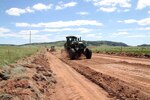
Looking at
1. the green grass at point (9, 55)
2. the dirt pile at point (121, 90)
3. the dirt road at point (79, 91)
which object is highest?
the green grass at point (9, 55)

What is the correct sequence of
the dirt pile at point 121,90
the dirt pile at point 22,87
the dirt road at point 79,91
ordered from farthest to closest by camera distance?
the dirt road at point 79,91 < the dirt pile at point 121,90 < the dirt pile at point 22,87

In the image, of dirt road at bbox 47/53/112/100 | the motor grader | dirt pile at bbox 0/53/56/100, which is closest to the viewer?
dirt pile at bbox 0/53/56/100

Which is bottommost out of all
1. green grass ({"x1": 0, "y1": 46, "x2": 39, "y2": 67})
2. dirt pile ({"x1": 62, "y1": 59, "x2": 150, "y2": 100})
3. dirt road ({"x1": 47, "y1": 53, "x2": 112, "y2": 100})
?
dirt road ({"x1": 47, "y1": 53, "x2": 112, "y2": 100})

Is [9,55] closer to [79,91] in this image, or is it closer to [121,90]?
[79,91]

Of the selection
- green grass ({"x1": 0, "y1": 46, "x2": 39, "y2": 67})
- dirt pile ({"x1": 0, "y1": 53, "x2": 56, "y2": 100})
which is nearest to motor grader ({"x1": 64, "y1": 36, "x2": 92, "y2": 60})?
green grass ({"x1": 0, "y1": 46, "x2": 39, "y2": 67})

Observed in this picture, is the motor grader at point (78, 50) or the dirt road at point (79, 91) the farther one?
the motor grader at point (78, 50)

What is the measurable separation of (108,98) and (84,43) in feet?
87.1

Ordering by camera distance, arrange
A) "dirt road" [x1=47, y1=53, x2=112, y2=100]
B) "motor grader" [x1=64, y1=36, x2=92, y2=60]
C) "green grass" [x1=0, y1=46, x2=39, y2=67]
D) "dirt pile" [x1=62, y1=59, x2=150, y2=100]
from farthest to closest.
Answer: "motor grader" [x1=64, y1=36, x2=92, y2=60]
"green grass" [x1=0, y1=46, x2=39, y2=67]
"dirt road" [x1=47, y1=53, x2=112, y2=100]
"dirt pile" [x1=62, y1=59, x2=150, y2=100]

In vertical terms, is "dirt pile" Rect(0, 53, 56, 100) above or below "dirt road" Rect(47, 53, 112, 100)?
above

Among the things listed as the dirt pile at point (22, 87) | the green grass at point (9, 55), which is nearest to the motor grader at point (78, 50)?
the green grass at point (9, 55)

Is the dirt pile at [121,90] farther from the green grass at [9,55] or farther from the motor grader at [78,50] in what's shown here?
the motor grader at [78,50]

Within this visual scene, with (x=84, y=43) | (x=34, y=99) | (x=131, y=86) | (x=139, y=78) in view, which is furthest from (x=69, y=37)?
(x=34, y=99)

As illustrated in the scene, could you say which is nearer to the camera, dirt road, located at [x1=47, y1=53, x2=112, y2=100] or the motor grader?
dirt road, located at [x1=47, y1=53, x2=112, y2=100]

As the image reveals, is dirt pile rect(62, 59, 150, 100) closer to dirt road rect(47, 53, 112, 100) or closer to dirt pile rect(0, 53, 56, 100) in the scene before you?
dirt road rect(47, 53, 112, 100)
